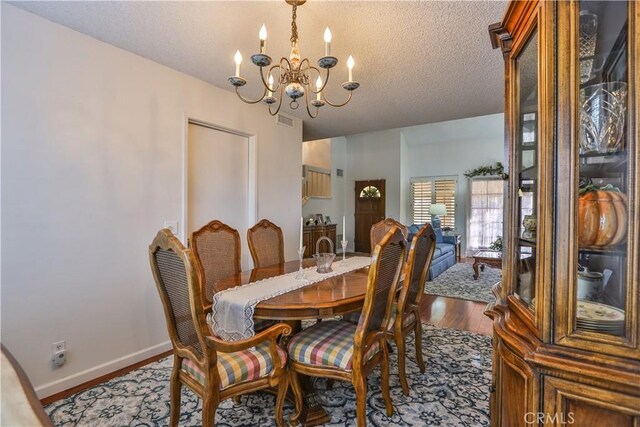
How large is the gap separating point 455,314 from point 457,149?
608 centimetres

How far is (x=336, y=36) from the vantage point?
6.99 ft

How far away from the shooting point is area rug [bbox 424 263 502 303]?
441 cm

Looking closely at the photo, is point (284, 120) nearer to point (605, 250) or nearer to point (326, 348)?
point (326, 348)

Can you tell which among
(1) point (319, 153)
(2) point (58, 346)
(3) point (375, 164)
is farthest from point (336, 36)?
(3) point (375, 164)

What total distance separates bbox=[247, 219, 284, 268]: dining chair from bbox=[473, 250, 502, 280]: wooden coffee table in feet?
12.2

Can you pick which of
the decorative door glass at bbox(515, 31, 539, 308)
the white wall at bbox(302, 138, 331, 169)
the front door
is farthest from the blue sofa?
the decorative door glass at bbox(515, 31, 539, 308)

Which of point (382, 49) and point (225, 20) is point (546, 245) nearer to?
point (382, 49)

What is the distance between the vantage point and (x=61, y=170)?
208cm

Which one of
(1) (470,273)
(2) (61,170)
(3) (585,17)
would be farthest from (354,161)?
(3) (585,17)

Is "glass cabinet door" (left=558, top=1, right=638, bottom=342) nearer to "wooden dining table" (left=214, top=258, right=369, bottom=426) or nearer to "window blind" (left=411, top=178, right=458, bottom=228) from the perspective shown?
"wooden dining table" (left=214, top=258, right=369, bottom=426)

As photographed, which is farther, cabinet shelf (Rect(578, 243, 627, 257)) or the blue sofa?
the blue sofa

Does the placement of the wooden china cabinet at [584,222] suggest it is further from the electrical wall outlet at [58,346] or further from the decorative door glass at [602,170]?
the electrical wall outlet at [58,346]

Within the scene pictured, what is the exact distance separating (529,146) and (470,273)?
5553mm

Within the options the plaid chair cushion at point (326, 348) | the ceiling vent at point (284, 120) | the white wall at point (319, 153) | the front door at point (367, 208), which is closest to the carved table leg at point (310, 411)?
the plaid chair cushion at point (326, 348)
